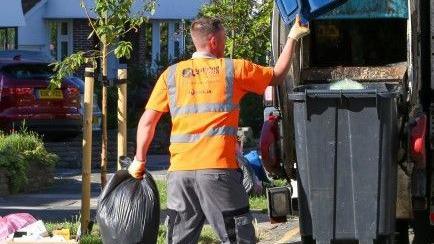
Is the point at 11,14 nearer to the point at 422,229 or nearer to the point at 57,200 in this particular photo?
the point at 57,200

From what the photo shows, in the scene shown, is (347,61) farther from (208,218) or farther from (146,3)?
(208,218)

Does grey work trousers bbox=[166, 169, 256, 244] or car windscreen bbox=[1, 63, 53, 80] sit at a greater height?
car windscreen bbox=[1, 63, 53, 80]

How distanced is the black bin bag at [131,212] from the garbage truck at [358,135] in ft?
3.03

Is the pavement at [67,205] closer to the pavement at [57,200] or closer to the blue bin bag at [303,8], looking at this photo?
the pavement at [57,200]

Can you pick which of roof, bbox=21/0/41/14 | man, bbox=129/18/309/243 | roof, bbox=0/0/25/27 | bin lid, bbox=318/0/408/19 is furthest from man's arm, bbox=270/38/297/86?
roof, bbox=21/0/41/14

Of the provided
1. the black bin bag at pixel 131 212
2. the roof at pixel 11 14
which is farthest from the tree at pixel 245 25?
the roof at pixel 11 14

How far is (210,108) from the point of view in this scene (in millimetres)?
6918

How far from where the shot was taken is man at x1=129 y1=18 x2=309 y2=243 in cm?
685

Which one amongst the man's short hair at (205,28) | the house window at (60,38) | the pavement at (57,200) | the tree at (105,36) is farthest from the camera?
the house window at (60,38)

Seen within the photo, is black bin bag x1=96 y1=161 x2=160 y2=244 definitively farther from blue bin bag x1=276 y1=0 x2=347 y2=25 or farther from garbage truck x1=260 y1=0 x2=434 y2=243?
blue bin bag x1=276 y1=0 x2=347 y2=25

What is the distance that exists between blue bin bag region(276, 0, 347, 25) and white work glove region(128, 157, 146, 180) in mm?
1378

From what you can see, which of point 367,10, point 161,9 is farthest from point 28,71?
point 161,9

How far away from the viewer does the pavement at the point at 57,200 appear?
11.6 m

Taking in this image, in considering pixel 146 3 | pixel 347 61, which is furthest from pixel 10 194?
pixel 347 61
